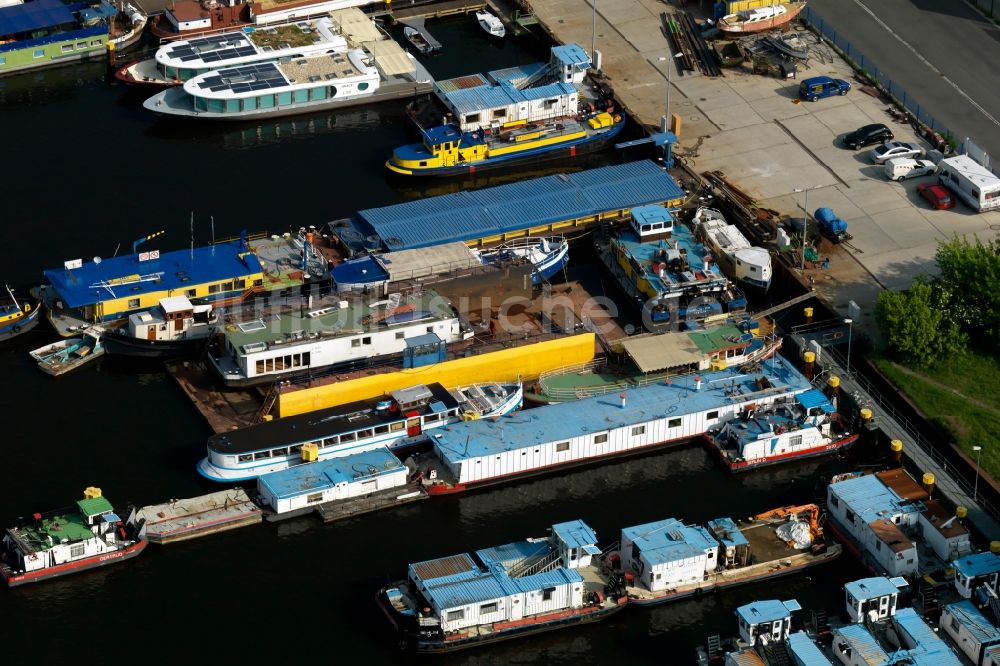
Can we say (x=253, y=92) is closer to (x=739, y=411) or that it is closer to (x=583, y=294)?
(x=583, y=294)

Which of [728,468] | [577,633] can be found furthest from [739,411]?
[577,633]

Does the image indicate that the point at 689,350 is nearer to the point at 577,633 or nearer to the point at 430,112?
the point at 577,633

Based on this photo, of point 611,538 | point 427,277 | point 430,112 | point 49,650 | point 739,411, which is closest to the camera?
point 49,650

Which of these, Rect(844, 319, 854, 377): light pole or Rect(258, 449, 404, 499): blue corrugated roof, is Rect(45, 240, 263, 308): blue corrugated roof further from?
Rect(844, 319, 854, 377): light pole

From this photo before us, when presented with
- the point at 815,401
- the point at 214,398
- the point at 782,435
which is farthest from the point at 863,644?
the point at 214,398

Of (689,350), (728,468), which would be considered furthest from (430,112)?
(728,468)

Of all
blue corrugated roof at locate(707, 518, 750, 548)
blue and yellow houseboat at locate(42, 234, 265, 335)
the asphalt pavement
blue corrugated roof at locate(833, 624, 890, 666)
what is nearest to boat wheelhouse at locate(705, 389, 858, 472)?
blue corrugated roof at locate(707, 518, 750, 548)

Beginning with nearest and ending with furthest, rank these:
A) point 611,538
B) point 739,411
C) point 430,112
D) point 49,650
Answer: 1. point 49,650
2. point 611,538
3. point 739,411
4. point 430,112

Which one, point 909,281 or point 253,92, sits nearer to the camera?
point 909,281
